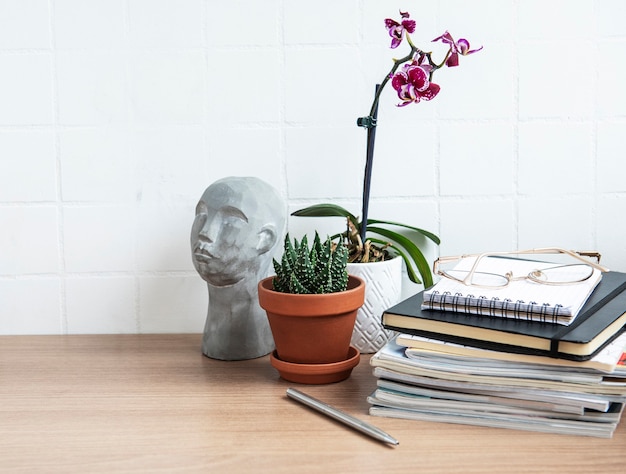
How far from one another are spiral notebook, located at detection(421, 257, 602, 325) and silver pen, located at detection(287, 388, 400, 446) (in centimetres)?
18

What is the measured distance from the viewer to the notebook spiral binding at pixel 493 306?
87 centimetres

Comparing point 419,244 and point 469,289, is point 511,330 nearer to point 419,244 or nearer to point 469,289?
point 469,289

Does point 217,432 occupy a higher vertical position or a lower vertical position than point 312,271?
lower

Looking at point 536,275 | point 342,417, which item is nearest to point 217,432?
point 342,417

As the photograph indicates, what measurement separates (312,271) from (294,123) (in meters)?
0.36

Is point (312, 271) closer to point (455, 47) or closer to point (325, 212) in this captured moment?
point (325, 212)

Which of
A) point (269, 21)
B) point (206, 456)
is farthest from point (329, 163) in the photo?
point (206, 456)

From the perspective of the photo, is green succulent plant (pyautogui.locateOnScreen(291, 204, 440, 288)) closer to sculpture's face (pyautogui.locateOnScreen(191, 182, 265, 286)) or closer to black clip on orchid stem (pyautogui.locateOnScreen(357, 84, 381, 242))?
black clip on orchid stem (pyautogui.locateOnScreen(357, 84, 381, 242))

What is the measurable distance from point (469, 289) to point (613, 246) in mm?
466

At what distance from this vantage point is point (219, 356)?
114cm

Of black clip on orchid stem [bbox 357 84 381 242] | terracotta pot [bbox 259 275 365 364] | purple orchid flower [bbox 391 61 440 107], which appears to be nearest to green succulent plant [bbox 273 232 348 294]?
terracotta pot [bbox 259 275 365 364]

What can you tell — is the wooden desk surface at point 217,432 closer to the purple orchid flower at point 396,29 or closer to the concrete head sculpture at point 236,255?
the concrete head sculpture at point 236,255

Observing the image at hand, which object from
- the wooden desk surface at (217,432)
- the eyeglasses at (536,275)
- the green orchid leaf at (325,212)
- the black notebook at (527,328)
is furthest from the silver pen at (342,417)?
the green orchid leaf at (325,212)

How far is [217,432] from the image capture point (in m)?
0.87
